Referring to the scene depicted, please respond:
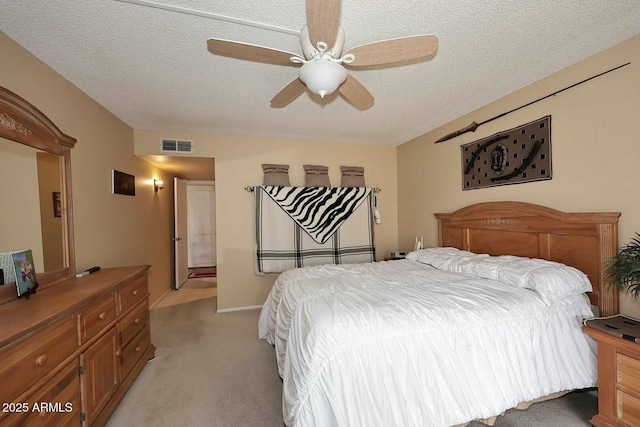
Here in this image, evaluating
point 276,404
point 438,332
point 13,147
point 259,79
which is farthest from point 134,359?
point 259,79

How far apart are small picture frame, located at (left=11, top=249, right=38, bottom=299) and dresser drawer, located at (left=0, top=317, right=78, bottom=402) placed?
0.39 meters

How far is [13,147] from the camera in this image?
1.62 m

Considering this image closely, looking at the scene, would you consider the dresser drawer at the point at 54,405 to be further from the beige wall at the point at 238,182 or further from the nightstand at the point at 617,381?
the nightstand at the point at 617,381

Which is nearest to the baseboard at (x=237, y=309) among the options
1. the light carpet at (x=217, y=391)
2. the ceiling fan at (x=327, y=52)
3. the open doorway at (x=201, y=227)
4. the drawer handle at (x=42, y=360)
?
the light carpet at (x=217, y=391)

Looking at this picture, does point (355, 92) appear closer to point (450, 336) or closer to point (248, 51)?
point (248, 51)

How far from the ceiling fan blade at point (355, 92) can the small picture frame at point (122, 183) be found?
2688 mm

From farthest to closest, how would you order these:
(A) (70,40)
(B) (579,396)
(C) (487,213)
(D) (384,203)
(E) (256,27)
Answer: (D) (384,203)
(C) (487,213)
(B) (579,396)
(A) (70,40)
(E) (256,27)

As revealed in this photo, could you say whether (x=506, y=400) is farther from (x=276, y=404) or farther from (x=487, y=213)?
(x=487, y=213)

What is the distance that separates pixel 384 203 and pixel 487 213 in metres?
1.79

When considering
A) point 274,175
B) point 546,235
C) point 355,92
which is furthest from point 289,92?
point 546,235

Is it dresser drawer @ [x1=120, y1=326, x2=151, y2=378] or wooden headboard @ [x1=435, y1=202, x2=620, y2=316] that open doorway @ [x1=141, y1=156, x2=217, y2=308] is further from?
wooden headboard @ [x1=435, y1=202, x2=620, y2=316]

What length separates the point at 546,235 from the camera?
215 cm

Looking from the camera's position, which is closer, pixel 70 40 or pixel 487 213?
pixel 70 40

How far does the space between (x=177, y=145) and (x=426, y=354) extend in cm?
373
